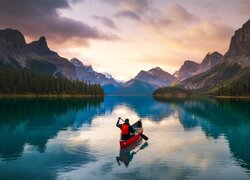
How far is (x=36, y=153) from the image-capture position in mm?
45062

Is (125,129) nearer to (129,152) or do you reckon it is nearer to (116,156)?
(129,152)

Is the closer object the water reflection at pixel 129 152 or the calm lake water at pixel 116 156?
the calm lake water at pixel 116 156

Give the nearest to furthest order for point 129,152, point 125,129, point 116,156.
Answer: point 116,156, point 129,152, point 125,129

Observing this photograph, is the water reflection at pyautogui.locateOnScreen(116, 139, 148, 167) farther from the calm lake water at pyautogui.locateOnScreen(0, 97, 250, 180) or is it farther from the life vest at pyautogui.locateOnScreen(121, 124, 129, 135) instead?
the life vest at pyautogui.locateOnScreen(121, 124, 129, 135)

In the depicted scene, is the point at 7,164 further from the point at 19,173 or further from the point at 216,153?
the point at 216,153

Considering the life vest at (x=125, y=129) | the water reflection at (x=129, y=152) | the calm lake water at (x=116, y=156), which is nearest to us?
the calm lake water at (x=116, y=156)

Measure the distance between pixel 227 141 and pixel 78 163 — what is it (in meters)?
32.9

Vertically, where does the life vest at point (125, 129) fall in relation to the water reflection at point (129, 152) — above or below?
above

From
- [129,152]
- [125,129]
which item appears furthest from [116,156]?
[125,129]

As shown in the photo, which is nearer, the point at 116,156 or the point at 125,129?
the point at 116,156

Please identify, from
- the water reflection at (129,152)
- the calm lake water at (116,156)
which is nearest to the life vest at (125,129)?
the water reflection at (129,152)

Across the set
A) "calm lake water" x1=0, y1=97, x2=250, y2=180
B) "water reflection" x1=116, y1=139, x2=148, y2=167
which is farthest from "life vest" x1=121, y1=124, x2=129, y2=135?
"calm lake water" x1=0, y1=97, x2=250, y2=180

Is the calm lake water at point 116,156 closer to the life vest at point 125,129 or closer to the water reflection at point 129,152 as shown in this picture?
the water reflection at point 129,152

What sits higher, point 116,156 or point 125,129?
point 125,129
